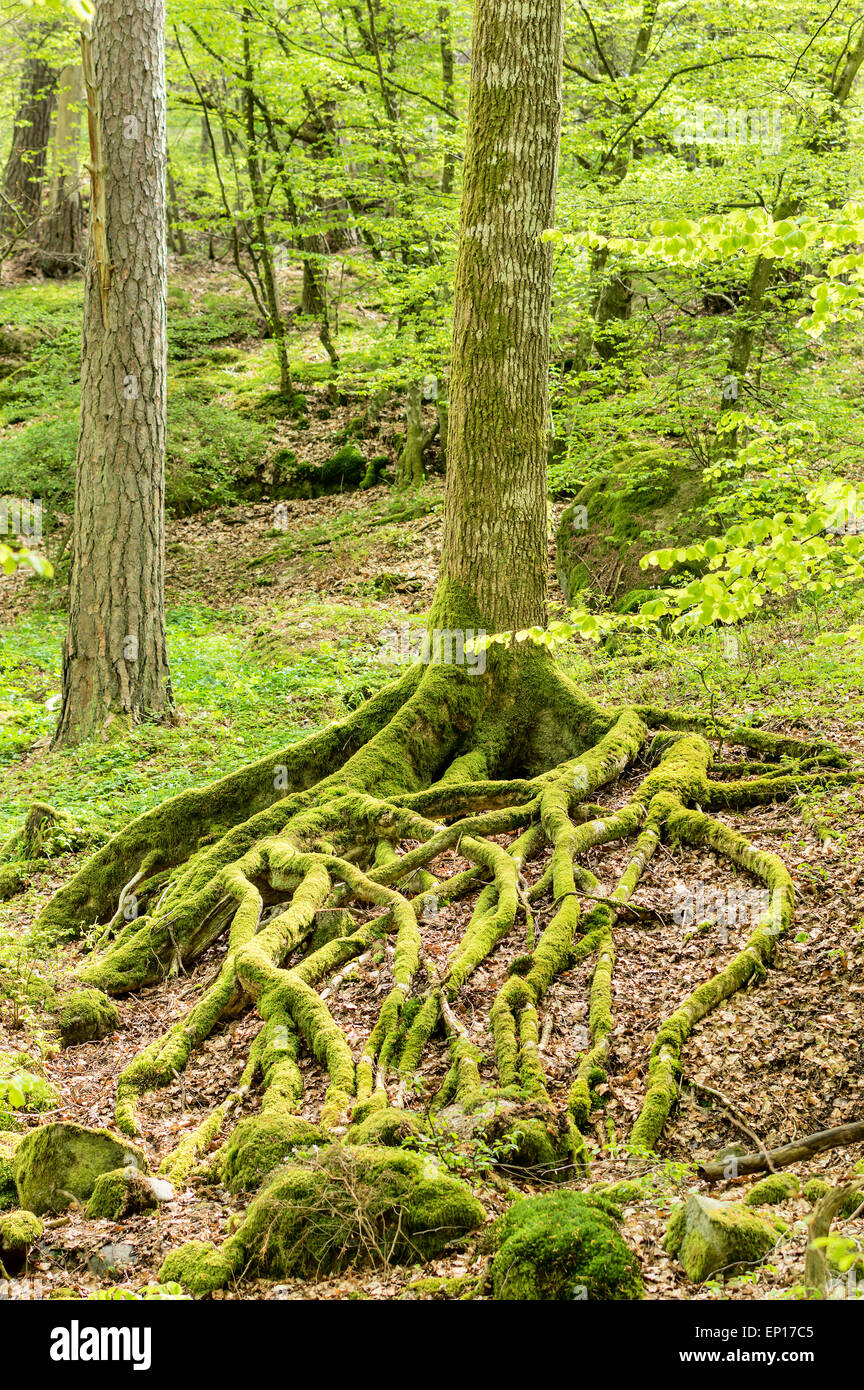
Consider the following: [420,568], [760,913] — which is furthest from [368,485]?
[760,913]

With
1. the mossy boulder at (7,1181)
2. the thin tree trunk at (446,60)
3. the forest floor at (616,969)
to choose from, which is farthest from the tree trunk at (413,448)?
the mossy boulder at (7,1181)

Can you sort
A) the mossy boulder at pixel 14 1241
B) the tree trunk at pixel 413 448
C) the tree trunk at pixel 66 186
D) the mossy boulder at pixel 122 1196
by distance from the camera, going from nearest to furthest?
the mossy boulder at pixel 14 1241 < the mossy boulder at pixel 122 1196 < the tree trunk at pixel 413 448 < the tree trunk at pixel 66 186

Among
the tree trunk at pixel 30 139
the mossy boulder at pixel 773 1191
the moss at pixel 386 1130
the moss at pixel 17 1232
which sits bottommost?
the moss at pixel 17 1232

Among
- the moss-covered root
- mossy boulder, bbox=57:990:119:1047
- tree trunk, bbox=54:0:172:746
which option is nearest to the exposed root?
the moss-covered root

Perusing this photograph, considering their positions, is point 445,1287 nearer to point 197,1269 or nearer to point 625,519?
point 197,1269

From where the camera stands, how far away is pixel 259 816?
602cm

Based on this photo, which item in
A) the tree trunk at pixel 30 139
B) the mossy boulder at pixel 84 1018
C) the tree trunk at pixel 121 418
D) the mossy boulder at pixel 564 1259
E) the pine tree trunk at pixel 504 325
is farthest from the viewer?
the tree trunk at pixel 30 139

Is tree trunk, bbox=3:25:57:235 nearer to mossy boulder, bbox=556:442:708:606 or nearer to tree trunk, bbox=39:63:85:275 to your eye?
tree trunk, bbox=39:63:85:275

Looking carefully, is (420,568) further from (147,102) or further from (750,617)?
(147,102)

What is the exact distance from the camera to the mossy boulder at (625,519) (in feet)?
34.8

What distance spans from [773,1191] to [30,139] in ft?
82.2

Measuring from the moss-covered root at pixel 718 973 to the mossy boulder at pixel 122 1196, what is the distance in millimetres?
1792

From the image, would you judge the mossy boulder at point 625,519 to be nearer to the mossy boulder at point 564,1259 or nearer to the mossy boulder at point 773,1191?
the mossy boulder at point 773,1191
